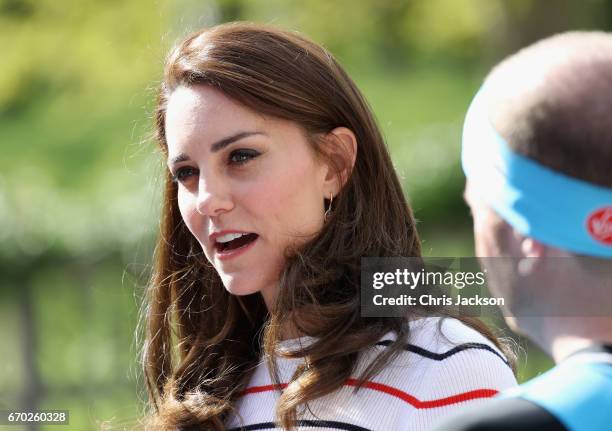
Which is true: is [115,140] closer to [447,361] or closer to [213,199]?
[213,199]

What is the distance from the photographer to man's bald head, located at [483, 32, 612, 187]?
1.27m

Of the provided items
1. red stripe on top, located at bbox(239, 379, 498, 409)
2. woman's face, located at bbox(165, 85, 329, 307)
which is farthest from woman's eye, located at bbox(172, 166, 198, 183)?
red stripe on top, located at bbox(239, 379, 498, 409)

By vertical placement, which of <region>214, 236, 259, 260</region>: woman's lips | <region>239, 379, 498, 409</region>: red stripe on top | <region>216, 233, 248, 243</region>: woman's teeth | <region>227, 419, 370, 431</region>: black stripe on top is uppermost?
<region>216, 233, 248, 243</region>: woman's teeth

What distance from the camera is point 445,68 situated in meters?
14.2

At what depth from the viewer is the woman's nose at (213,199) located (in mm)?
2254

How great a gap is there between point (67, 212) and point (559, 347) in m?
5.34

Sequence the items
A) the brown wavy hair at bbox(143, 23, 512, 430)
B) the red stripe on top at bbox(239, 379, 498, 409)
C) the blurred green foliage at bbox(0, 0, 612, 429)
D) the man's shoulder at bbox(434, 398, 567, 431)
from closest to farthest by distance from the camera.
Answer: the man's shoulder at bbox(434, 398, 567, 431)
the red stripe on top at bbox(239, 379, 498, 409)
the brown wavy hair at bbox(143, 23, 512, 430)
the blurred green foliage at bbox(0, 0, 612, 429)

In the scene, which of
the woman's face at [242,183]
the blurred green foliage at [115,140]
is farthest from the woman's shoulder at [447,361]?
the blurred green foliage at [115,140]

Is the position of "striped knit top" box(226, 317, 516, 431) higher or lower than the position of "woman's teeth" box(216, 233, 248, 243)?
lower

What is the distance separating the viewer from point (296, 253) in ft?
7.63

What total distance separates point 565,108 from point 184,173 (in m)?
1.23

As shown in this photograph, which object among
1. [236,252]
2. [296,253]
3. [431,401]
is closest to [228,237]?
[236,252]

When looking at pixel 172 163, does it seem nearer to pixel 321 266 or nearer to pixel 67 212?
pixel 321 266

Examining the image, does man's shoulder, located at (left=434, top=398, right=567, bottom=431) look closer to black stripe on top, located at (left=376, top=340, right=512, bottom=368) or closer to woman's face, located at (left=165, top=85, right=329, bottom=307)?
black stripe on top, located at (left=376, top=340, right=512, bottom=368)
